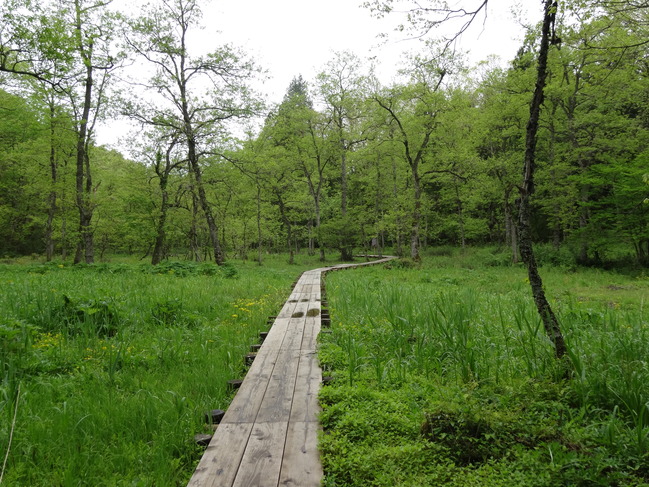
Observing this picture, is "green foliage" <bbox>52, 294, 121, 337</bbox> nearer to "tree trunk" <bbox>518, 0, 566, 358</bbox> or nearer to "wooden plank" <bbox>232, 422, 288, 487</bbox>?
"wooden plank" <bbox>232, 422, 288, 487</bbox>

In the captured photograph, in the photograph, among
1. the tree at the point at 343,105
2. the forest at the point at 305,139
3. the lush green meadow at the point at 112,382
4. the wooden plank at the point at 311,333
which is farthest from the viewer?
the tree at the point at 343,105

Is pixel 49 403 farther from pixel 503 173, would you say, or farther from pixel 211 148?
pixel 503 173

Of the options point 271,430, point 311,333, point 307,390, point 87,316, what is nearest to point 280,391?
point 307,390

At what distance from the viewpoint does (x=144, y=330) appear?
16.4ft

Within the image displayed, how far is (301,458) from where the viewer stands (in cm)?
214

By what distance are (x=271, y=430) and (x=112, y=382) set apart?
1.85 m

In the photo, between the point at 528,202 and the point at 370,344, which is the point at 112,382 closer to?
the point at 370,344

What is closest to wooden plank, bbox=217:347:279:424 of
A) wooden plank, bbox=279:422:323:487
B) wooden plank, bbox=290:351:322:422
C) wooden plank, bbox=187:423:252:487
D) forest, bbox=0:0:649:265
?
wooden plank, bbox=187:423:252:487

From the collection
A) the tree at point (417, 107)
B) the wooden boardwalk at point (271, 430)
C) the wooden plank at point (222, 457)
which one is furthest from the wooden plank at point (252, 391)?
the tree at point (417, 107)

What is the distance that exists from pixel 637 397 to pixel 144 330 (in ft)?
18.0

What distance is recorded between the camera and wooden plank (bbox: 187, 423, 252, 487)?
1952 mm

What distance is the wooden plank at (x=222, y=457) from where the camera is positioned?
1952 mm

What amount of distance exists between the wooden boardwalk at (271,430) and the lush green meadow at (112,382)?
220 millimetres

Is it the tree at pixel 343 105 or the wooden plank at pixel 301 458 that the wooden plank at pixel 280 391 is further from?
the tree at pixel 343 105
